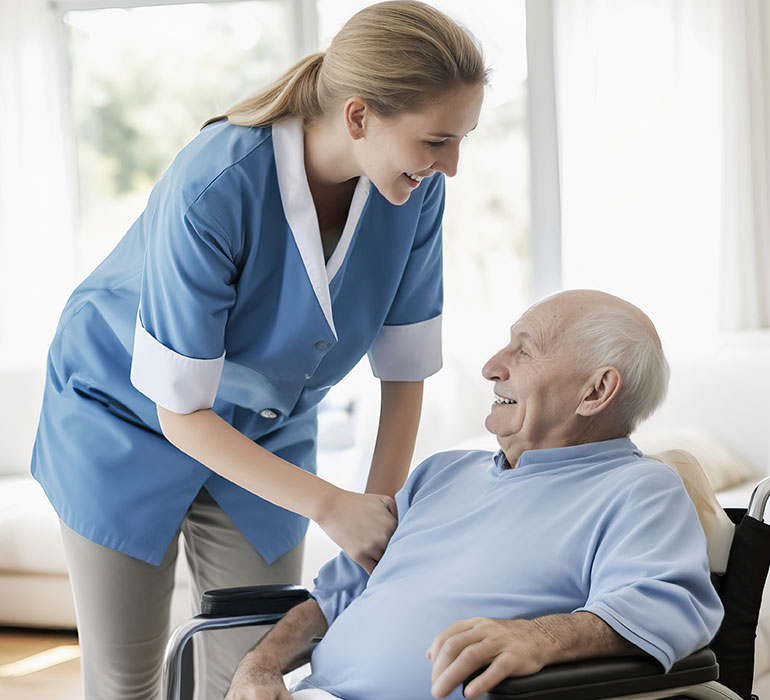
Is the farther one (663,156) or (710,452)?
(663,156)

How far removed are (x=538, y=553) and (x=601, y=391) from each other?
0.28 m

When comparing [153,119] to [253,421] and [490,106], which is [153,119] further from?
[253,421]

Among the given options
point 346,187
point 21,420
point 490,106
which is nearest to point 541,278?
Answer: point 490,106

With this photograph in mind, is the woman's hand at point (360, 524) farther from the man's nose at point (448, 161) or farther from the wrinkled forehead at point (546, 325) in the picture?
the man's nose at point (448, 161)

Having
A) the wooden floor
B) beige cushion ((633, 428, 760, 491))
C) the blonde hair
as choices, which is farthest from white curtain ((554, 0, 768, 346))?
the blonde hair

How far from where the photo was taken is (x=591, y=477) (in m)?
1.44

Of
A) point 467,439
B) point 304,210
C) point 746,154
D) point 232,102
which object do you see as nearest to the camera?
point 304,210

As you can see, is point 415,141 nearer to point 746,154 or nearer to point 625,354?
point 625,354

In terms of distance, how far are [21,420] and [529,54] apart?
2493 millimetres

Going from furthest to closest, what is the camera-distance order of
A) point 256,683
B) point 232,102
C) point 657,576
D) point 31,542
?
point 232,102, point 31,542, point 256,683, point 657,576

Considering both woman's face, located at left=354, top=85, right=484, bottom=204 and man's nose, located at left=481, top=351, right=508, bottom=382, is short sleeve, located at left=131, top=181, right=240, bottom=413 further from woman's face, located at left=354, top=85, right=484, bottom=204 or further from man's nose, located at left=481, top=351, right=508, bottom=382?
man's nose, located at left=481, top=351, right=508, bottom=382

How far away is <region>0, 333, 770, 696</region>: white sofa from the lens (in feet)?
9.95

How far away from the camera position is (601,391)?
1478 mm

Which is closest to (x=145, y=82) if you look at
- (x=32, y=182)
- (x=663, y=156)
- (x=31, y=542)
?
(x=32, y=182)
